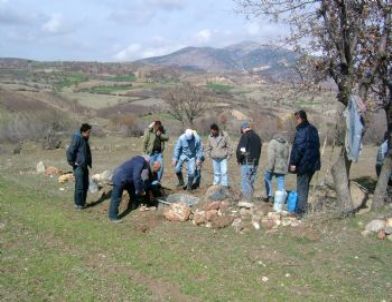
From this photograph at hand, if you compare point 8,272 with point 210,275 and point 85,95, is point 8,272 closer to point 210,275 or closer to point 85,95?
point 210,275

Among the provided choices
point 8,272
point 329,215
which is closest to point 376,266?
point 329,215

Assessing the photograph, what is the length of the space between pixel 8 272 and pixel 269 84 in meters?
6.84

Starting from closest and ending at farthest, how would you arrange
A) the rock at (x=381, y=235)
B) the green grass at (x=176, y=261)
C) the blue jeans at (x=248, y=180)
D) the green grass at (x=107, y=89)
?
the green grass at (x=176, y=261)
the rock at (x=381, y=235)
the blue jeans at (x=248, y=180)
the green grass at (x=107, y=89)

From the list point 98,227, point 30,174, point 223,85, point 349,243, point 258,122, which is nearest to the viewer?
point 349,243

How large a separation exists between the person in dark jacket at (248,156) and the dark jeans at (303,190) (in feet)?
4.35

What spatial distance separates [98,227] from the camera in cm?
1077

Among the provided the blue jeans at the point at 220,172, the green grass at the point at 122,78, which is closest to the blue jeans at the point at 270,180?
the blue jeans at the point at 220,172

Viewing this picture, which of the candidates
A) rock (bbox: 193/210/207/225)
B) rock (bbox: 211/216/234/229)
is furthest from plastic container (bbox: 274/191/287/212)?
rock (bbox: 193/210/207/225)

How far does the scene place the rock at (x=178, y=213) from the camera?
1119cm

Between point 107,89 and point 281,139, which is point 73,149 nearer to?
point 281,139

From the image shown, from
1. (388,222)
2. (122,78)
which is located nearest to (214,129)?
(388,222)

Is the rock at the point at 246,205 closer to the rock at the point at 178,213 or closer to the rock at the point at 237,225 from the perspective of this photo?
the rock at the point at 237,225

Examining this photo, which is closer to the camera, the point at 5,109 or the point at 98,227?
the point at 98,227

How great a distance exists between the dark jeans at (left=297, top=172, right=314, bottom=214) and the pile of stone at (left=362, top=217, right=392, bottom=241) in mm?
1462
